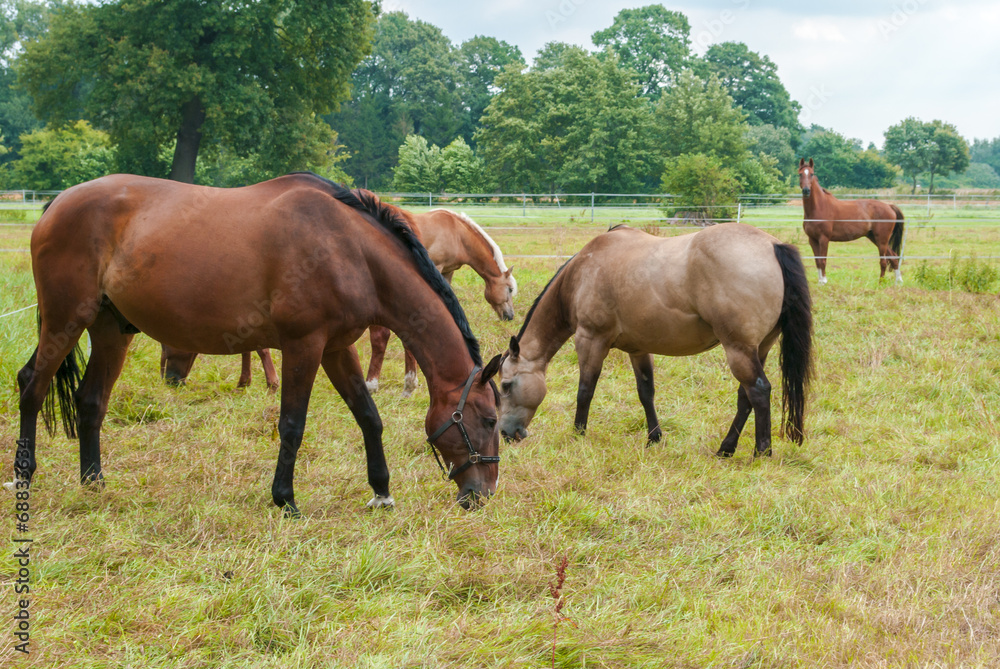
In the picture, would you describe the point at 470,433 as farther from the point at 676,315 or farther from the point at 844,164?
the point at 844,164

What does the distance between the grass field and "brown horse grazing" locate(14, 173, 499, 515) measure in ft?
1.49

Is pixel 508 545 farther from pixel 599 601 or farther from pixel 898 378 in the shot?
pixel 898 378

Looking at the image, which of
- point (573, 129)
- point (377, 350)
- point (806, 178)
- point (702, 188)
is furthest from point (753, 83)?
point (377, 350)

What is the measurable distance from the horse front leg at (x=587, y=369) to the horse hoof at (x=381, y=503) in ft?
6.32

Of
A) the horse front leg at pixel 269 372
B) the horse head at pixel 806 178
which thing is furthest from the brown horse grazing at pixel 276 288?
the horse head at pixel 806 178

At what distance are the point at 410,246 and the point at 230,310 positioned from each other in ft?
3.18

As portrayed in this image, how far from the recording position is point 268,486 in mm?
4078

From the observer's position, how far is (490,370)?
361 cm

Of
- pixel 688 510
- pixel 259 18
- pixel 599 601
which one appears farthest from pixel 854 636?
pixel 259 18

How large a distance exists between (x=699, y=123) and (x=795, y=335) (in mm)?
28881

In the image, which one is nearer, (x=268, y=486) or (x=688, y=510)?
(x=688, y=510)

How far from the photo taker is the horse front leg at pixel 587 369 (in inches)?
213

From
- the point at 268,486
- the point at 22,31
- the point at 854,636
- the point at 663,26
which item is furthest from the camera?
the point at 22,31

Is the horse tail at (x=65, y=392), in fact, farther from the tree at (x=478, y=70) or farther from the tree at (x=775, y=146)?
the tree at (x=478, y=70)
